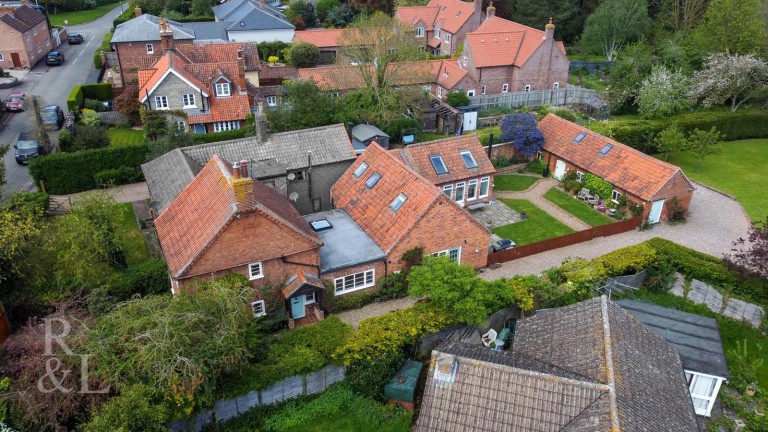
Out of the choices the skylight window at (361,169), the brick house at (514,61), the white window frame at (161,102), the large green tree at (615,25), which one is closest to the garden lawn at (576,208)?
the skylight window at (361,169)

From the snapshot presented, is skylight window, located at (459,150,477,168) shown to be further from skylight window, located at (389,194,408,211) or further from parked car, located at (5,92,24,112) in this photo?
parked car, located at (5,92,24,112)

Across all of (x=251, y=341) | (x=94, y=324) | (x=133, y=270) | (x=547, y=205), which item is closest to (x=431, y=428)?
(x=251, y=341)

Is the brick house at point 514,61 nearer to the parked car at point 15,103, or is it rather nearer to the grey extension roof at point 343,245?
the grey extension roof at point 343,245

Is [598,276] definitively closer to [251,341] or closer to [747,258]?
[747,258]

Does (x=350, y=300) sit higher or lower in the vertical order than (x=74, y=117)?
lower

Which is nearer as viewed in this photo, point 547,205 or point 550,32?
point 547,205

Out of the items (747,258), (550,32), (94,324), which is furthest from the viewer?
(550,32)

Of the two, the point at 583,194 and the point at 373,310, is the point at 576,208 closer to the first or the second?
the point at 583,194
